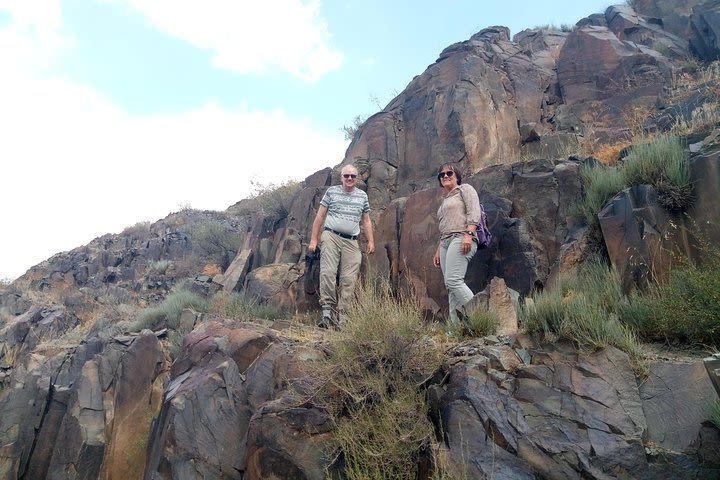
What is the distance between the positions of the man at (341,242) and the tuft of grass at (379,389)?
2.16 metres

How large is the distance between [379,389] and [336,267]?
129 inches

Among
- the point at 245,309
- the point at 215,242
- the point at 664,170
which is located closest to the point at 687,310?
the point at 664,170

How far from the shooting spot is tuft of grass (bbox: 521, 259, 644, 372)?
13.3 ft

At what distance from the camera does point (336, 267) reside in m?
7.34

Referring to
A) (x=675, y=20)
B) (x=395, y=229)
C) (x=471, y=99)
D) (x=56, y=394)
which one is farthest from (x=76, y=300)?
(x=675, y=20)

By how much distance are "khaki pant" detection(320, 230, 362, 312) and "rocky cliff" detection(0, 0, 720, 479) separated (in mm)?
670

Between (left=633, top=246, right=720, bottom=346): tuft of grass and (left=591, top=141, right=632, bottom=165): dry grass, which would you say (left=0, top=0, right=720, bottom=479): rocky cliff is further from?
(left=633, top=246, right=720, bottom=346): tuft of grass

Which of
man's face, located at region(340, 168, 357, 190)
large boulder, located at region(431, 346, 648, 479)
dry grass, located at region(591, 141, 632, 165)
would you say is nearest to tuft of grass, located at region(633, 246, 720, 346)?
large boulder, located at region(431, 346, 648, 479)

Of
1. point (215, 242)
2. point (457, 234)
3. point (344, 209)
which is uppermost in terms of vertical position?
point (215, 242)

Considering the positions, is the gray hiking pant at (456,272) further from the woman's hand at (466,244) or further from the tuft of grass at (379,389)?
the tuft of grass at (379,389)

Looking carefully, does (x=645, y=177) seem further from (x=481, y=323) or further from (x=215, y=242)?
(x=215, y=242)

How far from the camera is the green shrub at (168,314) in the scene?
947 cm

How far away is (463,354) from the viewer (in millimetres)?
4566

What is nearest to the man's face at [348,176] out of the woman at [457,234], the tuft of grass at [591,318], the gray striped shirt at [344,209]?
the gray striped shirt at [344,209]
